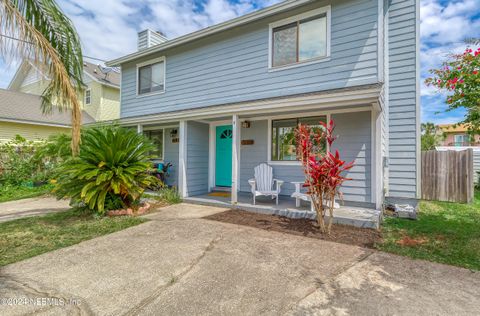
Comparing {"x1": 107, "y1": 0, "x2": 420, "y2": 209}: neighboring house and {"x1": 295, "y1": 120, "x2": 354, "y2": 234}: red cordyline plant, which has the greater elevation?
{"x1": 107, "y1": 0, "x2": 420, "y2": 209}: neighboring house

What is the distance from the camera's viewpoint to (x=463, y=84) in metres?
6.67

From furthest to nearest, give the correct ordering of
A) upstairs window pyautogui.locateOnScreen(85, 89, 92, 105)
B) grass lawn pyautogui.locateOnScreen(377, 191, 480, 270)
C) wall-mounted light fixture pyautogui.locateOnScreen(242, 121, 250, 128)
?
upstairs window pyautogui.locateOnScreen(85, 89, 92, 105) → wall-mounted light fixture pyautogui.locateOnScreen(242, 121, 250, 128) → grass lawn pyautogui.locateOnScreen(377, 191, 480, 270)

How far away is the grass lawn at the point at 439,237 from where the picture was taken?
333 cm

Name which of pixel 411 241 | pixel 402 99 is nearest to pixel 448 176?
pixel 402 99

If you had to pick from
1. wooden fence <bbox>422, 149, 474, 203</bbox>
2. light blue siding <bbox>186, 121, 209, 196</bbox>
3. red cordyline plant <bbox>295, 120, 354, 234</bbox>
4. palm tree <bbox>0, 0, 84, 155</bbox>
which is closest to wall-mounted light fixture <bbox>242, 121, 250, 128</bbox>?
light blue siding <bbox>186, 121, 209, 196</bbox>

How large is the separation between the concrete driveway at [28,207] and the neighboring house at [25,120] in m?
5.43

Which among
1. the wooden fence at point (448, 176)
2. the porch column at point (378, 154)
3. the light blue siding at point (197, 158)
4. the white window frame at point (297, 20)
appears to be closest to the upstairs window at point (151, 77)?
the light blue siding at point (197, 158)

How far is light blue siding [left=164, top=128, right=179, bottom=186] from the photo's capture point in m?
8.93

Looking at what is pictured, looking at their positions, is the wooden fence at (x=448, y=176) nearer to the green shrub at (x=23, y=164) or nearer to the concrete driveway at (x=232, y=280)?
the concrete driveway at (x=232, y=280)

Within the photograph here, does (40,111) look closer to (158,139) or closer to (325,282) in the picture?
(158,139)

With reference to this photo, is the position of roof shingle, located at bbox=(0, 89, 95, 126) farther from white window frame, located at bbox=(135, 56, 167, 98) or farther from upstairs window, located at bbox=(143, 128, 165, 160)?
upstairs window, located at bbox=(143, 128, 165, 160)

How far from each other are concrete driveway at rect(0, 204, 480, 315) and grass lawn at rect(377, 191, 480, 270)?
12.6 inches

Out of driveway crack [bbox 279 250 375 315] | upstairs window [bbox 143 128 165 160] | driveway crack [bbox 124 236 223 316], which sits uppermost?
upstairs window [bbox 143 128 165 160]

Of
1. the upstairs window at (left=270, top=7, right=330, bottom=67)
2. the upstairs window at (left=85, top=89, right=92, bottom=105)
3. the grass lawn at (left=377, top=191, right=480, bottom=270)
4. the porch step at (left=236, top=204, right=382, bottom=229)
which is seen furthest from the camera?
the upstairs window at (left=85, top=89, right=92, bottom=105)
